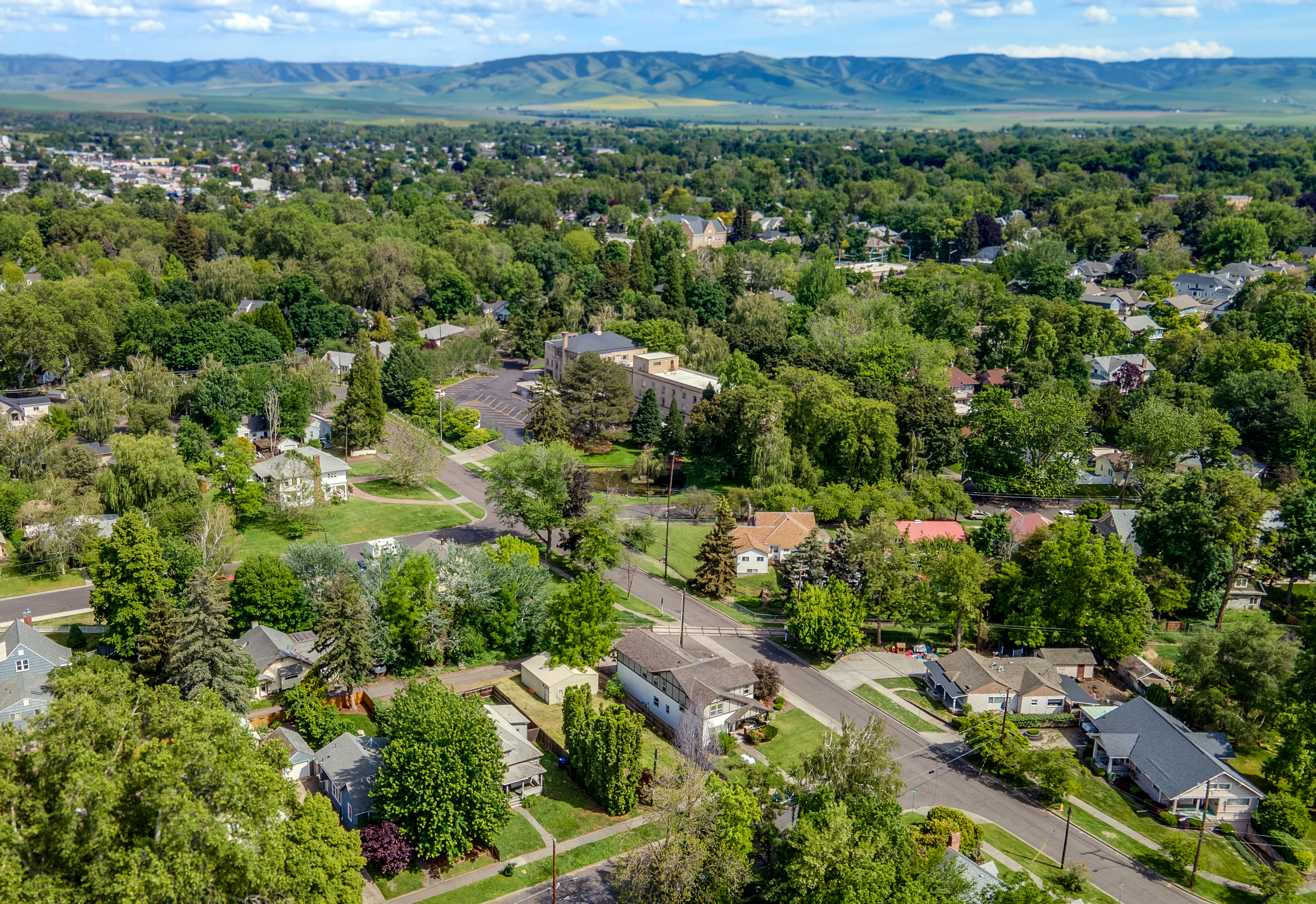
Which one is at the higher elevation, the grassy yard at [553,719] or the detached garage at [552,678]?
the detached garage at [552,678]

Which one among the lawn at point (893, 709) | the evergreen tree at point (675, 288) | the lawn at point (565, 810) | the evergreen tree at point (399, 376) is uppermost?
the evergreen tree at point (675, 288)

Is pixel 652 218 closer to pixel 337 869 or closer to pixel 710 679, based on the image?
pixel 710 679

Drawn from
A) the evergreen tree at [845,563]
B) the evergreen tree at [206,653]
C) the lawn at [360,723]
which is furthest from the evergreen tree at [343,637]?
the evergreen tree at [845,563]

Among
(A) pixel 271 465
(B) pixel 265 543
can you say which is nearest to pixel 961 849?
(B) pixel 265 543

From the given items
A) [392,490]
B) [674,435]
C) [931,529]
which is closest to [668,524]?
[674,435]

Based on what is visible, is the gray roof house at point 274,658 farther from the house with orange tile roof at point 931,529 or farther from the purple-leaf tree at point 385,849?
the house with orange tile roof at point 931,529

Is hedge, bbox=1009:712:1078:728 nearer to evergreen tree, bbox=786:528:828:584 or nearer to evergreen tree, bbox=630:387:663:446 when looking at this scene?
evergreen tree, bbox=786:528:828:584

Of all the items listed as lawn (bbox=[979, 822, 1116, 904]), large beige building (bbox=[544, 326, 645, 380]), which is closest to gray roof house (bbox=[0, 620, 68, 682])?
lawn (bbox=[979, 822, 1116, 904])
